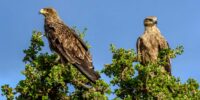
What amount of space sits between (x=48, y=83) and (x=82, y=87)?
115 cm

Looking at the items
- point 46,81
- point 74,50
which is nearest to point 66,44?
point 74,50

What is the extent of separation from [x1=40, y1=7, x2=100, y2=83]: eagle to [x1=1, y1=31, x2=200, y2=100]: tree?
328mm

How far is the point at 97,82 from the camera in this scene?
17031 mm

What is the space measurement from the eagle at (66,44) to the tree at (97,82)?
0.33 metres

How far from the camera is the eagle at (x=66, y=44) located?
18.7 metres

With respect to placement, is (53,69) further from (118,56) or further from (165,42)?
(165,42)

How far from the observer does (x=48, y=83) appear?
1742 centimetres

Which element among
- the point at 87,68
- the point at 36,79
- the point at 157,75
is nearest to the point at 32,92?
the point at 36,79

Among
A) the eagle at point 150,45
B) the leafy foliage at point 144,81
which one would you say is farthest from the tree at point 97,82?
the eagle at point 150,45

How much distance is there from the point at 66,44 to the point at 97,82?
3333 millimetres

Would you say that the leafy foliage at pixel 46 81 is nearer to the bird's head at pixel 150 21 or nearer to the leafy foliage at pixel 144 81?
the leafy foliage at pixel 144 81

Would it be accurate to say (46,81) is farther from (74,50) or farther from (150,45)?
(150,45)

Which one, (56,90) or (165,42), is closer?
(56,90)

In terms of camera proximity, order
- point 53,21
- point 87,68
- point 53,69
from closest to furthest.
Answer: point 53,69, point 87,68, point 53,21
